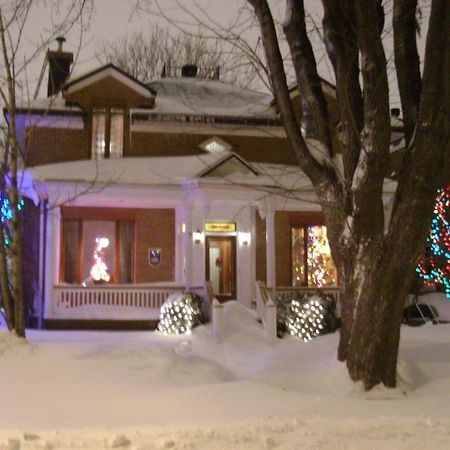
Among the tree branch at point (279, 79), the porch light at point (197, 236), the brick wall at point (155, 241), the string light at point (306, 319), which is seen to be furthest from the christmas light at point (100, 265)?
the tree branch at point (279, 79)

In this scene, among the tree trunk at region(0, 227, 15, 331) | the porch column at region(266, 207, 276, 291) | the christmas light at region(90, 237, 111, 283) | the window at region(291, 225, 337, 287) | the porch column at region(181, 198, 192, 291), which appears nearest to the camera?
the tree trunk at region(0, 227, 15, 331)

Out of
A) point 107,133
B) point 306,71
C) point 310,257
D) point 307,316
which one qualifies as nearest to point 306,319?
point 307,316

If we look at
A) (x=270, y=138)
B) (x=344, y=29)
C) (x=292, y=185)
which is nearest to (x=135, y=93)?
(x=270, y=138)

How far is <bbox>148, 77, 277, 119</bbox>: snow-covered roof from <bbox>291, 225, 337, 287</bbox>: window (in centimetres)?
401

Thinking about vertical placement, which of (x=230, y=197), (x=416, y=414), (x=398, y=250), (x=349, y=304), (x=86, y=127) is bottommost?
(x=416, y=414)

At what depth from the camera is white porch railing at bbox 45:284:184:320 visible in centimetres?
1534

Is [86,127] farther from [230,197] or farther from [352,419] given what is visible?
[352,419]

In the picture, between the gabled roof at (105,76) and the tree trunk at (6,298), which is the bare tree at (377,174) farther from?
the gabled roof at (105,76)

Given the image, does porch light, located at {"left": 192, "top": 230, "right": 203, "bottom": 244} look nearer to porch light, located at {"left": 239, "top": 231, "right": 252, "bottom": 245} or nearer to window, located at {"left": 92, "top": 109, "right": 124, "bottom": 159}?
porch light, located at {"left": 239, "top": 231, "right": 252, "bottom": 245}

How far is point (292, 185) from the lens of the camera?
55.4 feet

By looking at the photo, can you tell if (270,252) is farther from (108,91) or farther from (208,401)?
(208,401)

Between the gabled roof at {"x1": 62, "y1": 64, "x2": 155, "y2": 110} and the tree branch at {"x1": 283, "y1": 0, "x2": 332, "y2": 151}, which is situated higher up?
the gabled roof at {"x1": 62, "y1": 64, "x2": 155, "y2": 110}

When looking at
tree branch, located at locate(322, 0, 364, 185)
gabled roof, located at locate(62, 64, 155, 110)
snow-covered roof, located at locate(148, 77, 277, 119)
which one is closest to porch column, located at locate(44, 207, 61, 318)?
gabled roof, located at locate(62, 64, 155, 110)

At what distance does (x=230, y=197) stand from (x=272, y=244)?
168 cm
